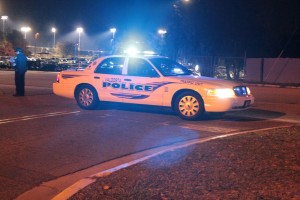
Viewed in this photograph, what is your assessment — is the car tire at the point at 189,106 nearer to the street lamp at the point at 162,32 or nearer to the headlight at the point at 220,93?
the headlight at the point at 220,93

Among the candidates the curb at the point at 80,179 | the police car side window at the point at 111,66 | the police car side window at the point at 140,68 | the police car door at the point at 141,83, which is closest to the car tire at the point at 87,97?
the police car side window at the point at 111,66

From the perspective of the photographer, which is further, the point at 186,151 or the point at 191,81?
the point at 191,81

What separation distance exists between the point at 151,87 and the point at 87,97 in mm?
2114

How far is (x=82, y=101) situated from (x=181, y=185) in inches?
313

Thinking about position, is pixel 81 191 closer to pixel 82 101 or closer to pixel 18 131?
pixel 18 131

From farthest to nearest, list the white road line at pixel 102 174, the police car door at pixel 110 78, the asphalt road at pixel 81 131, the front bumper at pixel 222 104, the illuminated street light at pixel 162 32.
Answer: the illuminated street light at pixel 162 32 → the police car door at pixel 110 78 → the front bumper at pixel 222 104 → the asphalt road at pixel 81 131 → the white road line at pixel 102 174

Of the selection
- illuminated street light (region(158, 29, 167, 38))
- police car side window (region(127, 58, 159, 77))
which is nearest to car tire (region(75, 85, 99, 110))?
police car side window (region(127, 58, 159, 77))

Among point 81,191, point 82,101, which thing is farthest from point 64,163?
point 82,101

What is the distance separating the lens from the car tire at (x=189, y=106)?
11.4 m

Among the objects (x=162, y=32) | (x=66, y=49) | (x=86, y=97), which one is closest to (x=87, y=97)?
(x=86, y=97)

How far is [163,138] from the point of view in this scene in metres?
9.20

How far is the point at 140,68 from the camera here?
12484mm

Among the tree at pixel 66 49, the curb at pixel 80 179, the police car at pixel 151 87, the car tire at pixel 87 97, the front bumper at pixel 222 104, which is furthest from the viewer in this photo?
the tree at pixel 66 49

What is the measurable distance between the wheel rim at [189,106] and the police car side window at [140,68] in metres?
1.09
